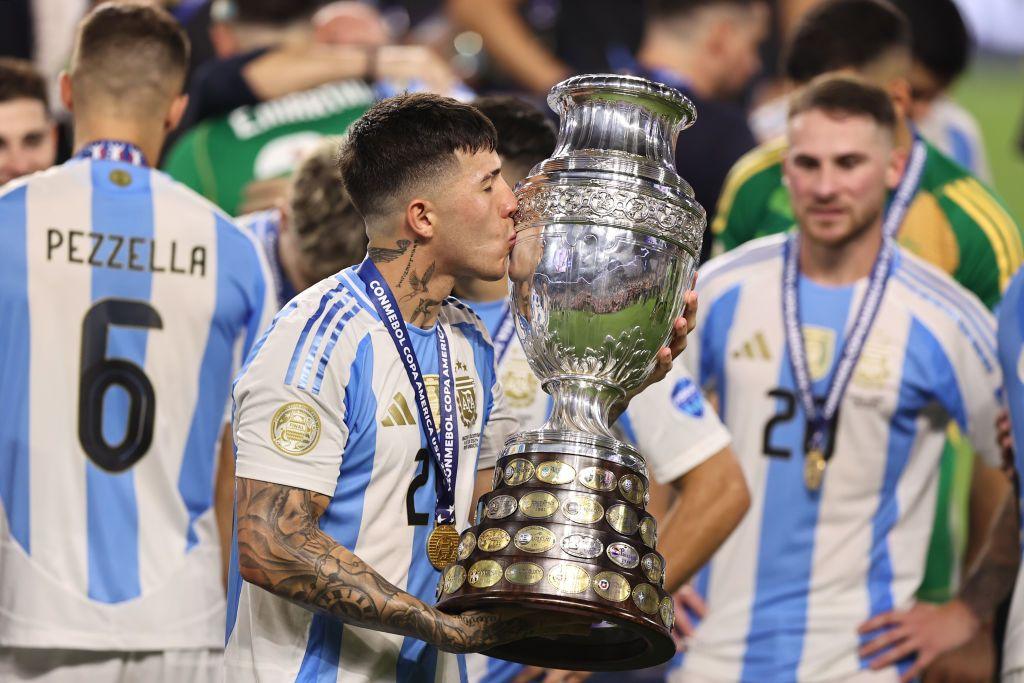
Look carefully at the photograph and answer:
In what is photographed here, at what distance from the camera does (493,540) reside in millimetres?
2811

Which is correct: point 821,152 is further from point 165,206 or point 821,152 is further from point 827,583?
point 165,206

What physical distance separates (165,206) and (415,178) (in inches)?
51.3

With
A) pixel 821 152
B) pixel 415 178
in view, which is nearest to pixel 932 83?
pixel 821 152

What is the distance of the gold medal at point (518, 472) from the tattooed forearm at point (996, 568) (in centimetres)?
238

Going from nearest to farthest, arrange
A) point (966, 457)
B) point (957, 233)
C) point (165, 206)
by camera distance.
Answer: point (165, 206)
point (957, 233)
point (966, 457)

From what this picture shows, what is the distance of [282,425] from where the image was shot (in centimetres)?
288

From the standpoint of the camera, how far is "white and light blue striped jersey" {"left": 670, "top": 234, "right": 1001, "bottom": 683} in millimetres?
4738

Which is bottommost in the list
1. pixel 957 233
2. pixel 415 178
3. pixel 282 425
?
pixel 282 425

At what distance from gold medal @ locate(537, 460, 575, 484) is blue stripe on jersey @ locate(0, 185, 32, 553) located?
1611 mm

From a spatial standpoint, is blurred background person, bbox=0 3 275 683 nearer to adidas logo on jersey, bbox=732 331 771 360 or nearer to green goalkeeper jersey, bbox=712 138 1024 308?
adidas logo on jersey, bbox=732 331 771 360

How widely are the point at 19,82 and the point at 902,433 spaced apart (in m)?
2.85

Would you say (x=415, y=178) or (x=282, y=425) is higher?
(x=415, y=178)

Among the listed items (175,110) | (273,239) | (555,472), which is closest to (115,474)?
(175,110)

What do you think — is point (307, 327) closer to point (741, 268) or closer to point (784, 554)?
point (784, 554)
